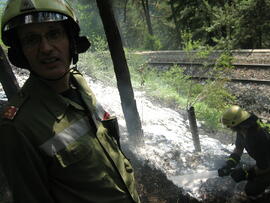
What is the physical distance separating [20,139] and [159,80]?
11381 mm

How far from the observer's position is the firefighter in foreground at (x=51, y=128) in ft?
4.50

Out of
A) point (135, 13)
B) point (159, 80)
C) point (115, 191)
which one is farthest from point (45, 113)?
point (135, 13)

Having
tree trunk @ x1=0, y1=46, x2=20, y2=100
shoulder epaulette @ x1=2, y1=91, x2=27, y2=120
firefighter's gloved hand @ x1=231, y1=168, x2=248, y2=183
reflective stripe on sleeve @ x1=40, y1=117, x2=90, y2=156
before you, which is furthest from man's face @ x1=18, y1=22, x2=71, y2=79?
firefighter's gloved hand @ x1=231, y1=168, x2=248, y2=183

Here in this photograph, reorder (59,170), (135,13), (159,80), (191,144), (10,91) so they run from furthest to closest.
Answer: (135,13) < (159,80) < (191,144) < (10,91) < (59,170)

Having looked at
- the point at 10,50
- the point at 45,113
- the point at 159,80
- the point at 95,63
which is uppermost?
the point at 10,50

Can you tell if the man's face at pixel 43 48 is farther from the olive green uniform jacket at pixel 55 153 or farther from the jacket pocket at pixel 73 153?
the jacket pocket at pixel 73 153

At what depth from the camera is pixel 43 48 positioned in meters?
1.63

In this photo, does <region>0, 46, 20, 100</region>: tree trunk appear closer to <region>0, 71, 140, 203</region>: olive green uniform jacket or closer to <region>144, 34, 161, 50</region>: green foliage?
<region>0, 71, 140, 203</region>: olive green uniform jacket

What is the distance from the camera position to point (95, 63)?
13.0 m

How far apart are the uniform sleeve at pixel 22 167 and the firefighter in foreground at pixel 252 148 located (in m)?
3.71

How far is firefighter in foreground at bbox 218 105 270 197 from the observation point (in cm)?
423

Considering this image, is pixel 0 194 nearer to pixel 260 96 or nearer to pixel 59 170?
pixel 59 170

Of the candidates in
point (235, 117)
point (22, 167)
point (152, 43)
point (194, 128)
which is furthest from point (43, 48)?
point (152, 43)

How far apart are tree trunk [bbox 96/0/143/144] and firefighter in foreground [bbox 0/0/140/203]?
3245mm
